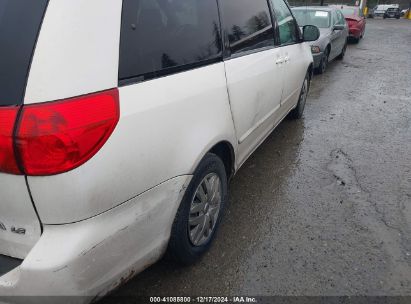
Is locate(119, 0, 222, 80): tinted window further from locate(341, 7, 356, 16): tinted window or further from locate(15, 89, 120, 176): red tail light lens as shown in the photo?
locate(341, 7, 356, 16): tinted window

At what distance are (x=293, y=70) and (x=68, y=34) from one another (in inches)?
121

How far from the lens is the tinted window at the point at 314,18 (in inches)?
348

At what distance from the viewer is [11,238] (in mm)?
1532

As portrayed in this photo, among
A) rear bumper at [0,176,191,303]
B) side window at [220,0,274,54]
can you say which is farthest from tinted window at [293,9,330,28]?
rear bumper at [0,176,191,303]

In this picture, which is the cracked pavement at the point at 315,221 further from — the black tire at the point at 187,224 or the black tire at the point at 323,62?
the black tire at the point at 323,62

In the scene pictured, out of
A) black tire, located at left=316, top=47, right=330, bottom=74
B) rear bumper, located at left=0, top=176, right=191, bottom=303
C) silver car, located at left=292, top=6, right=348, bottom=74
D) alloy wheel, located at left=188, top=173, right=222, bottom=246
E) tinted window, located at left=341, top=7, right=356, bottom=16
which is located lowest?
tinted window, located at left=341, top=7, right=356, bottom=16

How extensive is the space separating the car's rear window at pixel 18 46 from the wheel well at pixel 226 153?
4.07 ft

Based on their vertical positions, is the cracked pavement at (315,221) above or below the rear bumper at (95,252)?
below

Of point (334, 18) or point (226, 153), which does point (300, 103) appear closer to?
point (226, 153)

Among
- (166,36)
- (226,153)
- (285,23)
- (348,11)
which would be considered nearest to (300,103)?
(285,23)

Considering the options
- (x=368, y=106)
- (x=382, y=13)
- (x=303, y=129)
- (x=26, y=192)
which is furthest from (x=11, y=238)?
(x=382, y=13)

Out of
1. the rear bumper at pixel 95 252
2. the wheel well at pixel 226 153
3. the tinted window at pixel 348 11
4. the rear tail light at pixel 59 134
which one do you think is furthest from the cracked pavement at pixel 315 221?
the tinted window at pixel 348 11

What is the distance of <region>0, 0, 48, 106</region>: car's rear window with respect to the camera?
1.35 meters

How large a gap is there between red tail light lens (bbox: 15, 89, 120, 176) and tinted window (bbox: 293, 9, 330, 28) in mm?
8469
